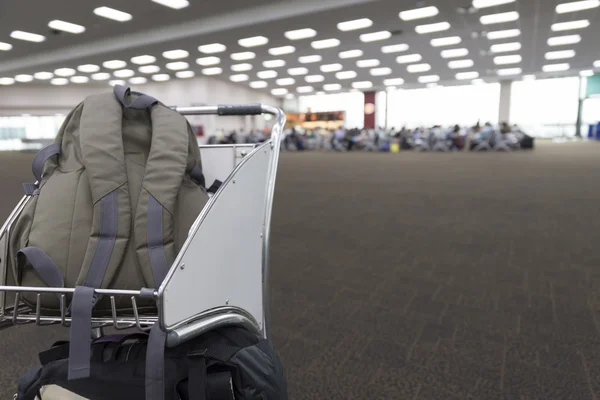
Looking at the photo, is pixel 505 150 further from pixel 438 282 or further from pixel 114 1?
pixel 438 282

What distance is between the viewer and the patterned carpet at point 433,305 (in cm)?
161

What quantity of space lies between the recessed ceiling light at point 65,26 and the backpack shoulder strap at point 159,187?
1447cm

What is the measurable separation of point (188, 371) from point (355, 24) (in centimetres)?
1425

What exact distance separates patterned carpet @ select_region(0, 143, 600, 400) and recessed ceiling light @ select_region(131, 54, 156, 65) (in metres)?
14.9

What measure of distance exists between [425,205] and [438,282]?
2716mm

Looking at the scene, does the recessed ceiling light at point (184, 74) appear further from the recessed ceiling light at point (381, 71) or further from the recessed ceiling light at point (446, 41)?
the recessed ceiling light at point (446, 41)

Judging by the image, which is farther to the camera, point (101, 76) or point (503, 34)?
point (101, 76)

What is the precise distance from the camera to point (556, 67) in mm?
23672

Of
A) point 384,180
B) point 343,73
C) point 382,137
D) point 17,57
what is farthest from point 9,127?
point 384,180

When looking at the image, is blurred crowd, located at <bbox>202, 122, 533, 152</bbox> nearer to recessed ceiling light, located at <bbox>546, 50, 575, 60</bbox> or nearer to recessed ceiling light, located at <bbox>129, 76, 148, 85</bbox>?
recessed ceiling light, located at <bbox>546, 50, 575, 60</bbox>

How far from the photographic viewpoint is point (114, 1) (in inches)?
437

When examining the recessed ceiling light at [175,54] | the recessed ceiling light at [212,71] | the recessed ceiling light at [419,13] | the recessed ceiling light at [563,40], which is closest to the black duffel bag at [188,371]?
the recessed ceiling light at [419,13]

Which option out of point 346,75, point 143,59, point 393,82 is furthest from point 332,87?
point 143,59

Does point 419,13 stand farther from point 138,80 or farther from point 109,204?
point 138,80
